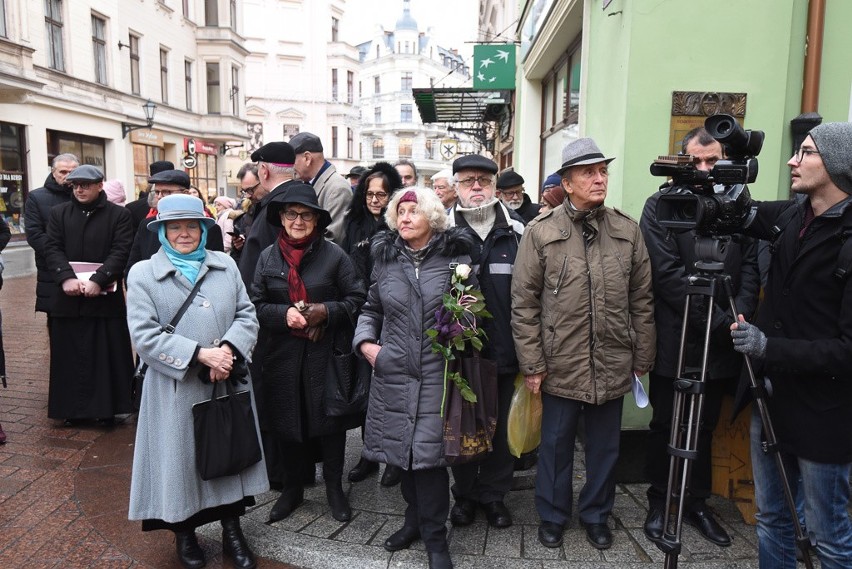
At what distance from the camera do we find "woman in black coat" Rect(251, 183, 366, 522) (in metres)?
3.54

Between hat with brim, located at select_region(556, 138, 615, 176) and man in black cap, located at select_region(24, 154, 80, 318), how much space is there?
416 cm

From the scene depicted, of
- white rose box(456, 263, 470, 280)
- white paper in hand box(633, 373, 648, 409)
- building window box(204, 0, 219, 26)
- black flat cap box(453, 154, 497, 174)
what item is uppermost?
building window box(204, 0, 219, 26)

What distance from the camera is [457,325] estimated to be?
121 inches

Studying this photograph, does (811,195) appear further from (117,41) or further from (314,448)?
(117,41)

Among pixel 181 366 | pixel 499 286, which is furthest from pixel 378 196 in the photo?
pixel 181 366

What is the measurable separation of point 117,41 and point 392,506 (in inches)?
868

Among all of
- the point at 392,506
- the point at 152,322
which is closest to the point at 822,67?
the point at 392,506

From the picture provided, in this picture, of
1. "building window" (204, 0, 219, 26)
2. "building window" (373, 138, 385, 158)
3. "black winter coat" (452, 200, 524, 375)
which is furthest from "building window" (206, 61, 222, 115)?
"building window" (373, 138, 385, 158)

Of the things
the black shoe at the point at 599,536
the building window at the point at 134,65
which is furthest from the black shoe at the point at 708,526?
the building window at the point at 134,65

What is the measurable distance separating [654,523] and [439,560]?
4.24ft

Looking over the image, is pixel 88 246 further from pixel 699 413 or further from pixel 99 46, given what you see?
pixel 99 46

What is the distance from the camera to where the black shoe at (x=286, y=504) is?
365 cm

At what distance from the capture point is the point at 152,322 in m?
2.96

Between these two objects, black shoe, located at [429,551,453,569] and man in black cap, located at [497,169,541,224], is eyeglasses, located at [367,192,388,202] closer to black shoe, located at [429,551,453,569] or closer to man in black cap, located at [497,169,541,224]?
man in black cap, located at [497,169,541,224]
